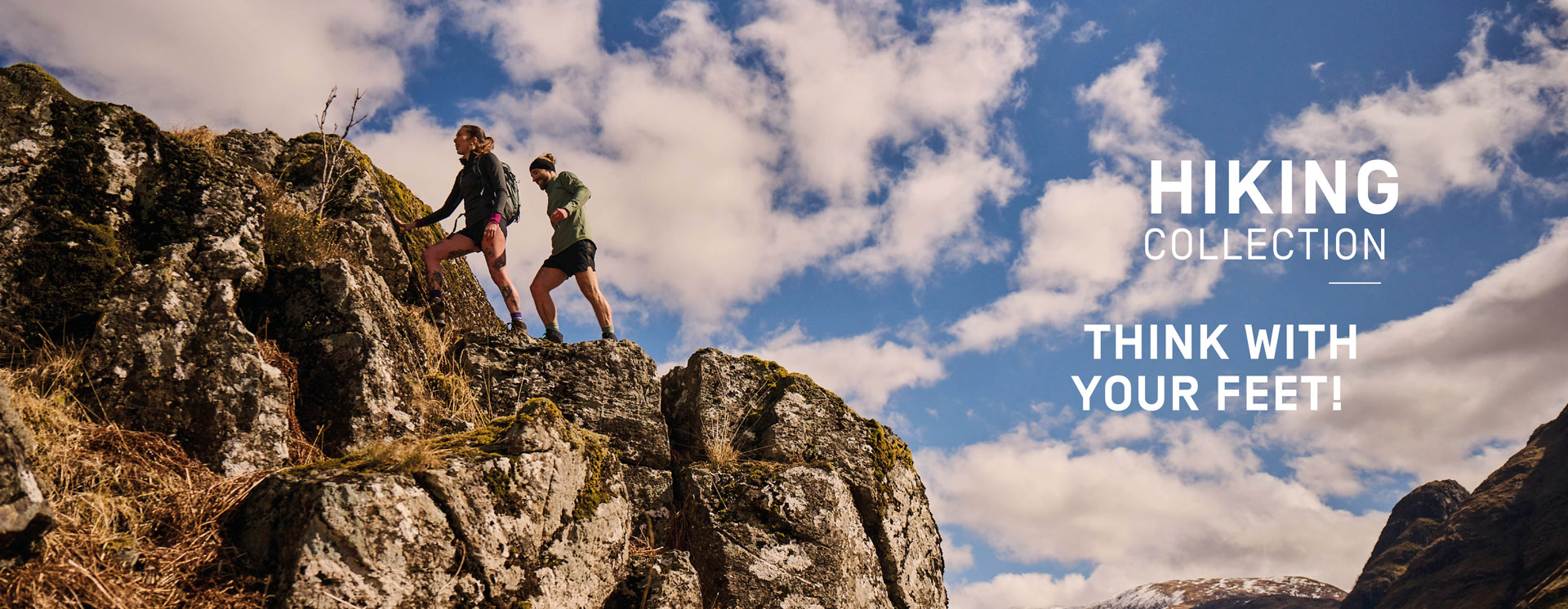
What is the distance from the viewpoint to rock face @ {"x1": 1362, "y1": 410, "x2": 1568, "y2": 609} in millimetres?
150988

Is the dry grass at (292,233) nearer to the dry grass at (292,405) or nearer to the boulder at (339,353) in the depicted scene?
the boulder at (339,353)

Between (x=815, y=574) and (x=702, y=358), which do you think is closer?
(x=815, y=574)

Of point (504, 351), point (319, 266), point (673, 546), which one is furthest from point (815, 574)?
point (319, 266)

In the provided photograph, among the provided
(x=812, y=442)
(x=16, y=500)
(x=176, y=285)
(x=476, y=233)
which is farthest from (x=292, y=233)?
(x=812, y=442)

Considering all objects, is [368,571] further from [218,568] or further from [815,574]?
[815,574]

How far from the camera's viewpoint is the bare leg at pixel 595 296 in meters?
11.2

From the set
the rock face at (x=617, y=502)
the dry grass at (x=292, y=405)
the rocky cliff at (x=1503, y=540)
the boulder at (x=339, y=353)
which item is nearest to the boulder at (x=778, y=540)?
the rock face at (x=617, y=502)

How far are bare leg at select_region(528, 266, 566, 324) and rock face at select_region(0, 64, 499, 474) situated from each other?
7.84 feet

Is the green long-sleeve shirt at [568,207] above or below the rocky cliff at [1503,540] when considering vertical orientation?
below

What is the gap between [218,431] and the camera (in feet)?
21.4

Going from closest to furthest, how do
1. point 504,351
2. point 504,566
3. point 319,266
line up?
point 504,566, point 319,266, point 504,351

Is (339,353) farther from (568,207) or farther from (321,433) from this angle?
(568,207)

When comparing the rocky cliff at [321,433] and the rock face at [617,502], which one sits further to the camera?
the rock face at [617,502]

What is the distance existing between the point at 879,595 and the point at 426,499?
5.80m
